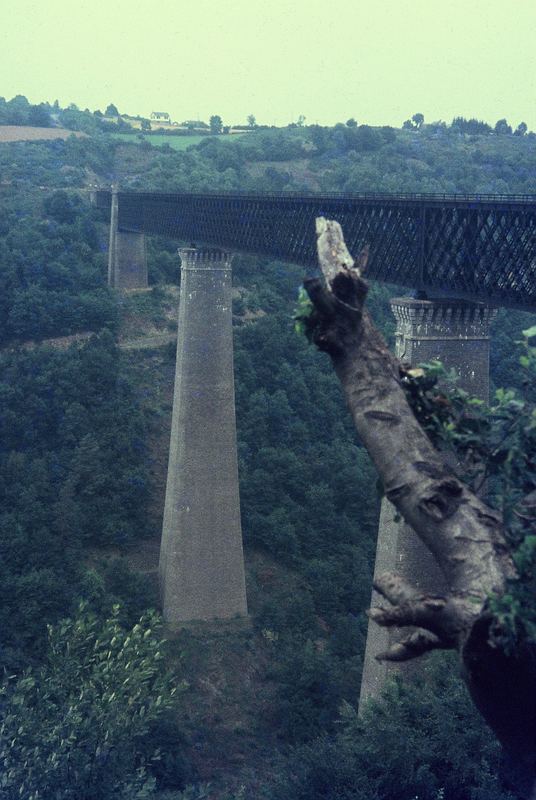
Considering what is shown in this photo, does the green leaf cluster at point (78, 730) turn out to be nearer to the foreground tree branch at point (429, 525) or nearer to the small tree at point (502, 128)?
the foreground tree branch at point (429, 525)

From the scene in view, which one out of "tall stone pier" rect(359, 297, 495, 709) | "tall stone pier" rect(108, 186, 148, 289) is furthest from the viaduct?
"tall stone pier" rect(108, 186, 148, 289)

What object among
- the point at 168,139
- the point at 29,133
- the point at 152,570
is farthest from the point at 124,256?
the point at 168,139

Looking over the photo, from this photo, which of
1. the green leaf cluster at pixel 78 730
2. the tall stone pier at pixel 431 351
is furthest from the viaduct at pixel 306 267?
the green leaf cluster at pixel 78 730

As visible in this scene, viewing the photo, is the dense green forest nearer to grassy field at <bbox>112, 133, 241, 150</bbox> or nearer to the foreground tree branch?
the foreground tree branch

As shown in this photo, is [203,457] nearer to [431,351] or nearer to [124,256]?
[431,351]

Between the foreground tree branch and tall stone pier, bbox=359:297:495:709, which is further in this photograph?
tall stone pier, bbox=359:297:495:709

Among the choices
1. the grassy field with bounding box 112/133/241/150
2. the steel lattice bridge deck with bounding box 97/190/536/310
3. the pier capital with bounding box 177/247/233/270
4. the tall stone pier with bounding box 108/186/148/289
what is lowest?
the tall stone pier with bounding box 108/186/148/289
